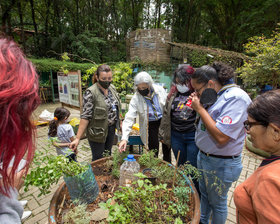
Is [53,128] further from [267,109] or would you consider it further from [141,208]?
[267,109]

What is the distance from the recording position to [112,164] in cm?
212

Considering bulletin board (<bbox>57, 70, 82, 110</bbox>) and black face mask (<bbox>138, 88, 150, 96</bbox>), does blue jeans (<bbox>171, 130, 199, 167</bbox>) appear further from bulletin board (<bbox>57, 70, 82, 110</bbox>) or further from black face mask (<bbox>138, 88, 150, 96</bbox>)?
bulletin board (<bbox>57, 70, 82, 110</bbox>)

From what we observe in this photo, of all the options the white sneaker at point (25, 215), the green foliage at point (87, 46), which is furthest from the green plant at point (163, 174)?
the green foliage at point (87, 46)

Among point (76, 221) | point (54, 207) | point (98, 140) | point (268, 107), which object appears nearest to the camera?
point (268, 107)

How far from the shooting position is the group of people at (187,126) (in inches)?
26.3

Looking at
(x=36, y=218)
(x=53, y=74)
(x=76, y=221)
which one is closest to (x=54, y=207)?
(x=76, y=221)

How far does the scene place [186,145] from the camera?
7.89ft

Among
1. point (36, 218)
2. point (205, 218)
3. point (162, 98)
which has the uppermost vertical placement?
point (162, 98)

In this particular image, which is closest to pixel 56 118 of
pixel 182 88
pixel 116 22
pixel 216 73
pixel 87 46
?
pixel 182 88

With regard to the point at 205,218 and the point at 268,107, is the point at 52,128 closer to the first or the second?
the point at 205,218

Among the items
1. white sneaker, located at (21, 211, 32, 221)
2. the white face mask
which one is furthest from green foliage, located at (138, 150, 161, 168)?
white sneaker, located at (21, 211, 32, 221)

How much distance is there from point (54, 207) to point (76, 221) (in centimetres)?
29

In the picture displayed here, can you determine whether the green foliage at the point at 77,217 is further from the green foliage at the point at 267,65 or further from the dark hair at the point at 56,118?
the green foliage at the point at 267,65

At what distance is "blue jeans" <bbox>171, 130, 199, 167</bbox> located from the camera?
2283 mm
